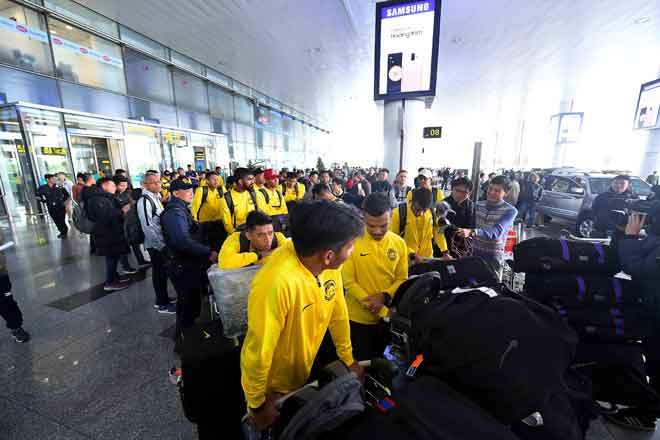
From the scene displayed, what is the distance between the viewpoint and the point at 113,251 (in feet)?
14.8

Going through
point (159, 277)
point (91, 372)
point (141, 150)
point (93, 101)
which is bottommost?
point (91, 372)

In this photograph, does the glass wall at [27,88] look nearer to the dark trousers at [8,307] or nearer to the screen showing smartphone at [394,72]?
the dark trousers at [8,307]

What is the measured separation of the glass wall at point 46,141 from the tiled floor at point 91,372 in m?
7.29

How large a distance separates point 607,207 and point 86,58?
16.5 metres

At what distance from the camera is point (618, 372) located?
191cm

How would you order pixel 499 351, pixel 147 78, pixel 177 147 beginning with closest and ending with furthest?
pixel 499 351
pixel 147 78
pixel 177 147

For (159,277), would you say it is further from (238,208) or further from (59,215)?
(59,215)

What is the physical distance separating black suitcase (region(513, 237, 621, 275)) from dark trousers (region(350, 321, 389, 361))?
107 cm

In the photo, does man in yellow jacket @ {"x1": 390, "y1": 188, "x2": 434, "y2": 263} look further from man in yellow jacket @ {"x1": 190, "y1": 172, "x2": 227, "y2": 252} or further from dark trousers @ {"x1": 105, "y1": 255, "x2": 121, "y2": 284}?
dark trousers @ {"x1": 105, "y1": 255, "x2": 121, "y2": 284}

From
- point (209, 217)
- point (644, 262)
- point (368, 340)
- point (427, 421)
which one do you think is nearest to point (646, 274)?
point (644, 262)

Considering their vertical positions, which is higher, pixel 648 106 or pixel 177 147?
pixel 648 106

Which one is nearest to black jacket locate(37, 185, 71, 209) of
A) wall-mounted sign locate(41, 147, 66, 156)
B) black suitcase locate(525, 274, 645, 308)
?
wall-mounted sign locate(41, 147, 66, 156)

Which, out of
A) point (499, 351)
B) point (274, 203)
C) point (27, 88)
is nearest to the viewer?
point (499, 351)

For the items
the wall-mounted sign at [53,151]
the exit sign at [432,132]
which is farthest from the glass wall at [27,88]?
the exit sign at [432,132]
